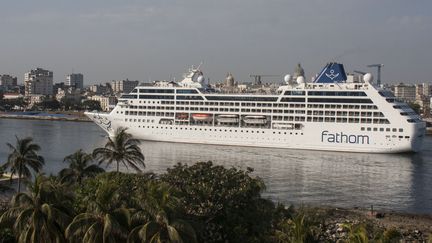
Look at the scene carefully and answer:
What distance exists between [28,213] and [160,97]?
35511mm

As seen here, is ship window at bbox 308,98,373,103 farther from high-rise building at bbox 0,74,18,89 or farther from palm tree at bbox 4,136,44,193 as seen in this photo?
high-rise building at bbox 0,74,18,89

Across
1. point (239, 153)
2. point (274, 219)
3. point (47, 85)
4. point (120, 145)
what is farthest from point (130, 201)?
point (47, 85)

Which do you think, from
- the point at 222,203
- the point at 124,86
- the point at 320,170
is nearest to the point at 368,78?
the point at 320,170

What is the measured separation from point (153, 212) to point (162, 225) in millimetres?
293

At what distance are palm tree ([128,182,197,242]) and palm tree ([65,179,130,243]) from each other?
0.75 ft

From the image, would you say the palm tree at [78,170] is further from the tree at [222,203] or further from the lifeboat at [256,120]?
the lifeboat at [256,120]

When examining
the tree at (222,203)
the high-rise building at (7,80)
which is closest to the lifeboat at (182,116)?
the tree at (222,203)

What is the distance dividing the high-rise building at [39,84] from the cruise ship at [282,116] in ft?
325

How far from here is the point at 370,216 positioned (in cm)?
1794

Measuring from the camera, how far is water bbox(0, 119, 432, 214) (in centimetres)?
2108

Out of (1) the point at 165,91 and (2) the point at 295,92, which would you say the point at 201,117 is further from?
(2) the point at 295,92

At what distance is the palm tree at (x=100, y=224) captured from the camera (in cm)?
708

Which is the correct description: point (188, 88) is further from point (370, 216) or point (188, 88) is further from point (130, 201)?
point (130, 201)

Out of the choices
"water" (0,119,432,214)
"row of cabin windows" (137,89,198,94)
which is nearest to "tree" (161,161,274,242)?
"water" (0,119,432,214)
